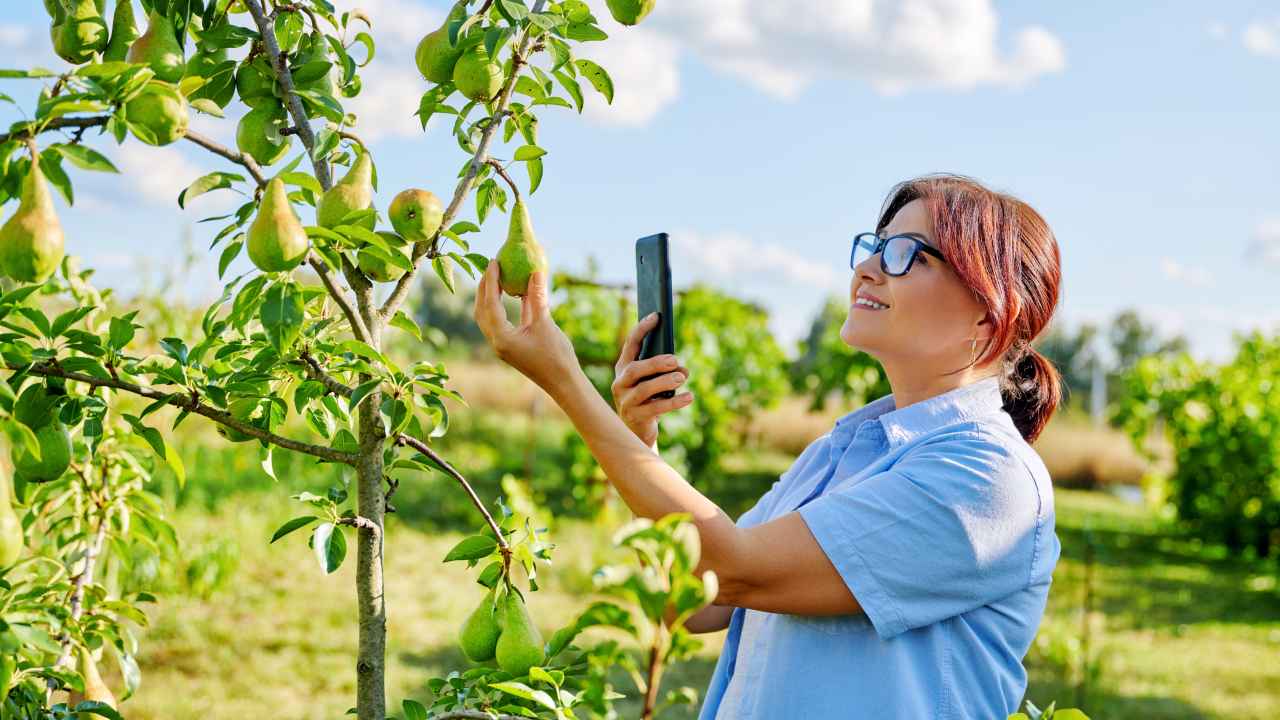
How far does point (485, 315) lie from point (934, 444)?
60 cm

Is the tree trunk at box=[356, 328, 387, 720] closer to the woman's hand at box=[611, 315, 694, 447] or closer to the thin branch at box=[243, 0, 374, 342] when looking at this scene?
the thin branch at box=[243, 0, 374, 342]

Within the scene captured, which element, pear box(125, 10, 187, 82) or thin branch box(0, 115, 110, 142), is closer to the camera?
thin branch box(0, 115, 110, 142)

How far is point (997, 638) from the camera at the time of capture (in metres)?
1.40

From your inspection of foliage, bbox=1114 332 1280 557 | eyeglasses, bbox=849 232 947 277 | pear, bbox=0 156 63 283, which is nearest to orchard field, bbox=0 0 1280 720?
pear, bbox=0 156 63 283

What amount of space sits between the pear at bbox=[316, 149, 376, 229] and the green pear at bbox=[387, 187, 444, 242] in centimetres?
3

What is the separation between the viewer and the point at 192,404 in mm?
1272

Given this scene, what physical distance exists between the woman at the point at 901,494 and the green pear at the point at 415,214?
9cm

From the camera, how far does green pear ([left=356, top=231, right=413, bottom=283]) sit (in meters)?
1.24

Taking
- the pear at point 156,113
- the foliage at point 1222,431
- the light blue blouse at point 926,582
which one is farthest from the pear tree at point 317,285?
the foliage at point 1222,431

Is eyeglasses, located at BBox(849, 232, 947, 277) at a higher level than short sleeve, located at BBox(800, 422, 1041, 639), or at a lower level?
higher

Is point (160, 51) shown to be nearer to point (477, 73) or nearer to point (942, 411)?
point (477, 73)

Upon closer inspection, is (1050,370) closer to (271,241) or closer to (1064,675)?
(271,241)

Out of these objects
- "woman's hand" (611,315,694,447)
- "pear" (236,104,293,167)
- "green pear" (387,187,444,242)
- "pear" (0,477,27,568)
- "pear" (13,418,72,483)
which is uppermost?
"pear" (236,104,293,167)

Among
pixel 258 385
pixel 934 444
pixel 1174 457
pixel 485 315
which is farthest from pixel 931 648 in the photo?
pixel 1174 457
